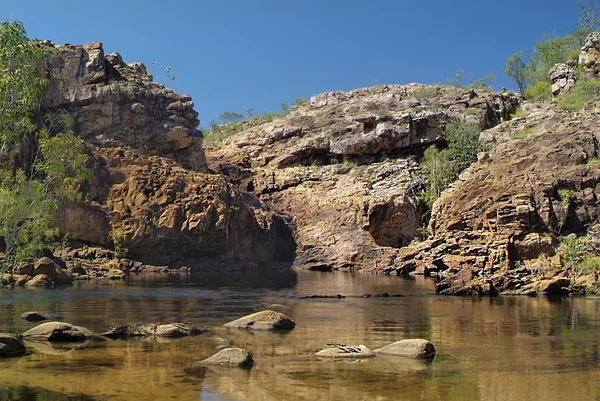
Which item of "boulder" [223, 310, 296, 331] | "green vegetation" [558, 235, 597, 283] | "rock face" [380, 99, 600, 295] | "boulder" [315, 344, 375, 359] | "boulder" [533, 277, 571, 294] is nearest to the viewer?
"boulder" [315, 344, 375, 359]

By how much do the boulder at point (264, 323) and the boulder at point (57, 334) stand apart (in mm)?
5843

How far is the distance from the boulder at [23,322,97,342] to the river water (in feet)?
3.72

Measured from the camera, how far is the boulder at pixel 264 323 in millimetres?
22984

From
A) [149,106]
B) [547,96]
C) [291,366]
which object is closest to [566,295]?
[291,366]

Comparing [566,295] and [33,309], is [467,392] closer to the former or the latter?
[33,309]

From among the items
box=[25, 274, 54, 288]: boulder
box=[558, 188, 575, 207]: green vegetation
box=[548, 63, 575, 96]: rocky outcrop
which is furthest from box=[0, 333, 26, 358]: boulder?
box=[548, 63, 575, 96]: rocky outcrop

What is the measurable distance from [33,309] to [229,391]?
19.1 meters

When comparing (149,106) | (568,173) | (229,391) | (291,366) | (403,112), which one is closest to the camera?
(229,391)

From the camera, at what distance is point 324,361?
1630 cm

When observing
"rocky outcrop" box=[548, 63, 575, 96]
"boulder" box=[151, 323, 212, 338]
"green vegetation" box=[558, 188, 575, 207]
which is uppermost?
"rocky outcrop" box=[548, 63, 575, 96]

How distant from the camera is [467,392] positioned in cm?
1296

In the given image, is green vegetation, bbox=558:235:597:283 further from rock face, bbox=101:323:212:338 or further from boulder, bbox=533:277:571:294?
rock face, bbox=101:323:212:338

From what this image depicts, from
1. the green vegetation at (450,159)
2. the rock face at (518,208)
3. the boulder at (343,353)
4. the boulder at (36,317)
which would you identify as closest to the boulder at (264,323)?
the boulder at (343,353)

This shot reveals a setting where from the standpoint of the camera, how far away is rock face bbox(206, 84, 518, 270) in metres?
78.6
